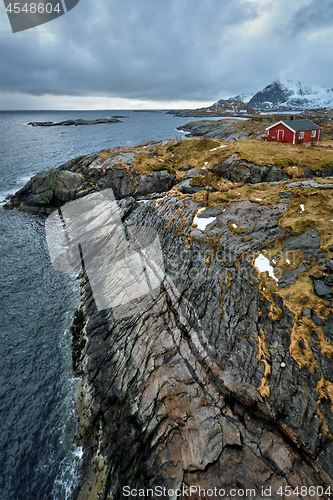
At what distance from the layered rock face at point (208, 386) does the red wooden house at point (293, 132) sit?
32.5 metres

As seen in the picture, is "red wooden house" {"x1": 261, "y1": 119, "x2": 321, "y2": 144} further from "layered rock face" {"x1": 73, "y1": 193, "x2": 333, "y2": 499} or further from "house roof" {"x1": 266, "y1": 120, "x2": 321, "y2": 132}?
"layered rock face" {"x1": 73, "y1": 193, "x2": 333, "y2": 499}

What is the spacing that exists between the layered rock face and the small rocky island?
0.06 m

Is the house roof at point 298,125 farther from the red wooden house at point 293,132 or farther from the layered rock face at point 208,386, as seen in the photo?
the layered rock face at point 208,386

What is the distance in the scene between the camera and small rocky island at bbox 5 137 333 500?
387 inches

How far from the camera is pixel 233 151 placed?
32625mm

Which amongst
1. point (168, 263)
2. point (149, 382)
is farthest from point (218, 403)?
point (168, 263)

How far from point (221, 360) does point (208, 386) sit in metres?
1.65

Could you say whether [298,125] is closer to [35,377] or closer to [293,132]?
[293,132]

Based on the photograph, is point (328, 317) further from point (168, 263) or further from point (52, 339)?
point (52, 339)

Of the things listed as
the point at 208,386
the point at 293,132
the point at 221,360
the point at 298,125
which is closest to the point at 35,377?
the point at 208,386

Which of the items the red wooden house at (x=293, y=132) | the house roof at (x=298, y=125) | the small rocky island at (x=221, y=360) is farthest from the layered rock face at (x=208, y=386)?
the house roof at (x=298, y=125)

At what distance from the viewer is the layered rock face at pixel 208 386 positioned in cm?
974

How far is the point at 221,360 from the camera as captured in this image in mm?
13172

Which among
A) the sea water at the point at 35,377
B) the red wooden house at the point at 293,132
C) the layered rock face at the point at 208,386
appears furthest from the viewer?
the red wooden house at the point at 293,132
